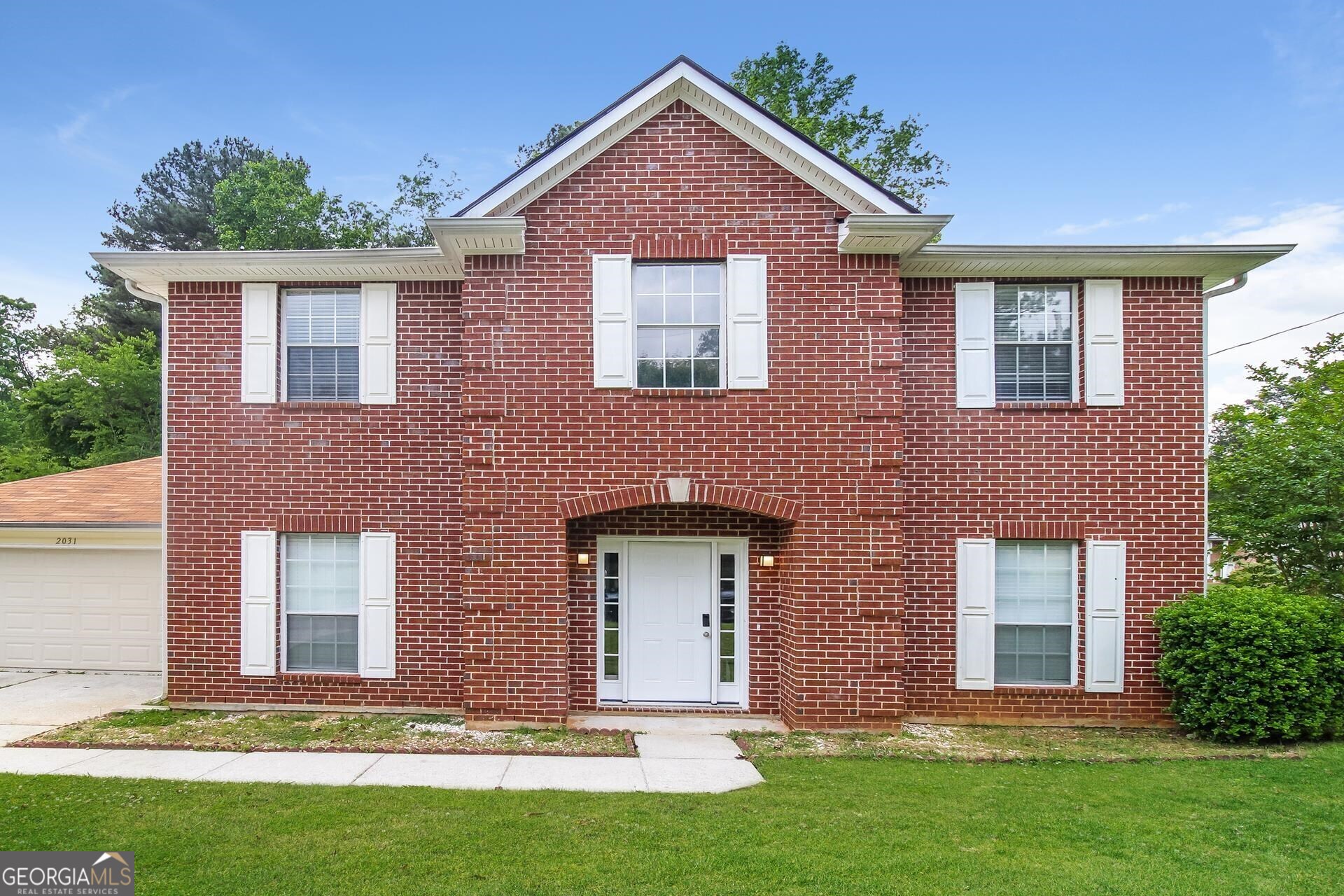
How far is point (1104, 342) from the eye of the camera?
26.1 ft

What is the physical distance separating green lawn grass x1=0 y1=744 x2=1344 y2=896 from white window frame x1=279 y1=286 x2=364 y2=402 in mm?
4246

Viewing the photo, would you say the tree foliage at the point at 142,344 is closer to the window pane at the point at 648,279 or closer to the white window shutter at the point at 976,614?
the window pane at the point at 648,279

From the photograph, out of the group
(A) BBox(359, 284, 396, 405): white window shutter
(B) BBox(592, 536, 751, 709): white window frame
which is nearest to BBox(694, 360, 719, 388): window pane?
(B) BBox(592, 536, 751, 709): white window frame

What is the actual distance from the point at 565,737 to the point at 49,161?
72.5 ft

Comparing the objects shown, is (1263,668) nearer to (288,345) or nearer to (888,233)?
(888,233)

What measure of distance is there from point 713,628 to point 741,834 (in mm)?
3378

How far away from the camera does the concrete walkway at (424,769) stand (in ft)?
19.2

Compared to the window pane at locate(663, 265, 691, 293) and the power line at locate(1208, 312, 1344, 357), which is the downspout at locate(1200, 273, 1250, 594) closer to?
the window pane at locate(663, 265, 691, 293)

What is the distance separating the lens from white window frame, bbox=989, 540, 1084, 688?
313 inches

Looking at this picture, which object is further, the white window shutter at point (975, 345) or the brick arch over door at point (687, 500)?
the white window shutter at point (975, 345)

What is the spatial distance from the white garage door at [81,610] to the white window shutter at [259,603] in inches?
117

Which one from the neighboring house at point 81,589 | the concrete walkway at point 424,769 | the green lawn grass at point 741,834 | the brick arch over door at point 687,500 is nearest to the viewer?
the green lawn grass at point 741,834

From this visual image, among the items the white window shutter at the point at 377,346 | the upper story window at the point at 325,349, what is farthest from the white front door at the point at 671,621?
the upper story window at the point at 325,349

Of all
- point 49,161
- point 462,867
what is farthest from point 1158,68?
point 49,161
